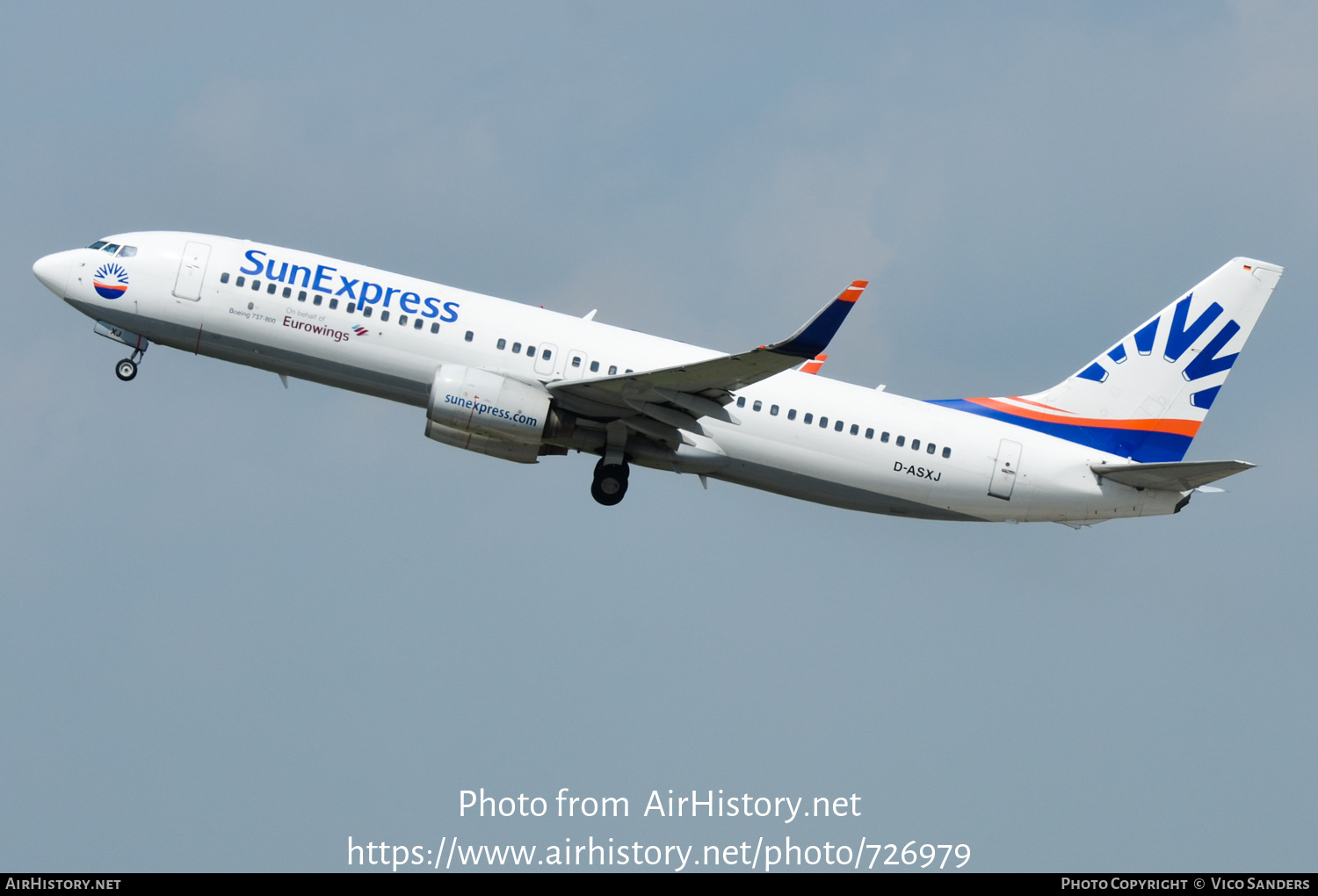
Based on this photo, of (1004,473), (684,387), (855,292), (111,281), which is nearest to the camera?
(855,292)

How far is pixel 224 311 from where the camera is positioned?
116 feet

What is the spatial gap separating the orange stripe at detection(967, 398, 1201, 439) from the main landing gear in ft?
73.6

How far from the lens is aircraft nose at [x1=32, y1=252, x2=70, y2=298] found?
36469 millimetres

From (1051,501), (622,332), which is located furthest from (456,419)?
(1051,501)

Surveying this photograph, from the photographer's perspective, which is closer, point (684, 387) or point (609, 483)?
point (684, 387)

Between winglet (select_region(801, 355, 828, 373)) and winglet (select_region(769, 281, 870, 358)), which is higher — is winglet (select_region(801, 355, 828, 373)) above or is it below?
above

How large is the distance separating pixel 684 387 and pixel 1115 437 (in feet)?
43.7

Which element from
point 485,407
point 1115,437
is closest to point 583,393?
point 485,407

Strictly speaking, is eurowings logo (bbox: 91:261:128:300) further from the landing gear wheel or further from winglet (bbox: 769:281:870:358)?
winglet (bbox: 769:281:870:358)

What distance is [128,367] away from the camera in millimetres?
36719

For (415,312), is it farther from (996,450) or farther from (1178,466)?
(1178,466)

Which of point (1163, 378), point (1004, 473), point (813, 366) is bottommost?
point (1004, 473)

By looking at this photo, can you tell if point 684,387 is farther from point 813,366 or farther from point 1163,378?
point 1163,378

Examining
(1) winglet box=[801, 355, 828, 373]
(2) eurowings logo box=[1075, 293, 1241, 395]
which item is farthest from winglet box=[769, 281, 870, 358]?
(2) eurowings logo box=[1075, 293, 1241, 395]
